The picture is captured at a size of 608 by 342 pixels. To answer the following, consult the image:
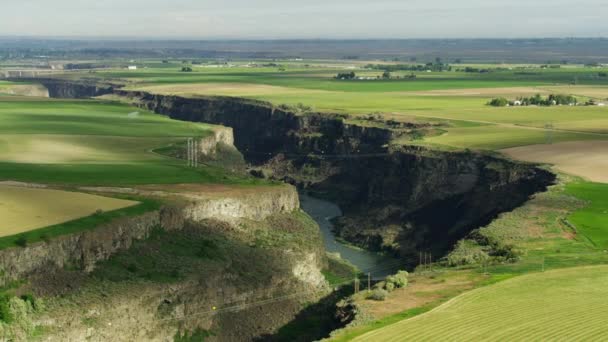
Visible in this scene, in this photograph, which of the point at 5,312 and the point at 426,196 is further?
the point at 426,196

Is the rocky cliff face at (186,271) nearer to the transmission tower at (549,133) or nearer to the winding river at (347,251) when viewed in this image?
the winding river at (347,251)

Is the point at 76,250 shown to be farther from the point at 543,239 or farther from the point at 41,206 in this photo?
the point at 543,239

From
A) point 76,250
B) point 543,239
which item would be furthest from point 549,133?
point 76,250

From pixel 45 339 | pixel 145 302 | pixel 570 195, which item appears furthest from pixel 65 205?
pixel 570 195

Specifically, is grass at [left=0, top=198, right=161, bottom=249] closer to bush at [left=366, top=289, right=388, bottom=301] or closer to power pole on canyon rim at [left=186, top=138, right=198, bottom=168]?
bush at [left=366, top=289, right=388, bottom=301]

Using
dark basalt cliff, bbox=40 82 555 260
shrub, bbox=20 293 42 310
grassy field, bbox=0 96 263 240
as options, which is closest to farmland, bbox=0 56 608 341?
grassy field, bbox=0 96 263 240

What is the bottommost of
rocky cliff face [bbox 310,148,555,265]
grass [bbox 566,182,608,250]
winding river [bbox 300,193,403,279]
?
winding river [bbox 300,193,403,279]
